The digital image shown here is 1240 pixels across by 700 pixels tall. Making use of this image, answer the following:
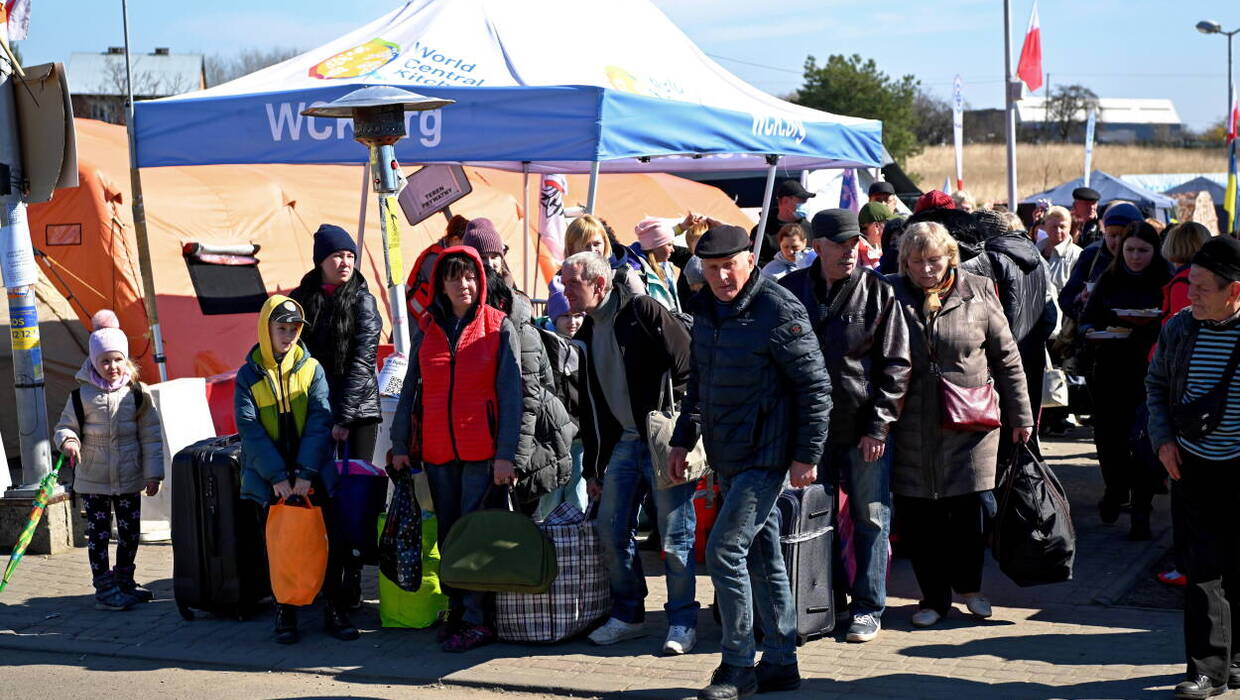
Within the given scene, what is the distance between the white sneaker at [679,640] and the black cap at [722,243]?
1.67 meters

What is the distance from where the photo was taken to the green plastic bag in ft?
20.1

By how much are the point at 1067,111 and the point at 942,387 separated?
92.0 m

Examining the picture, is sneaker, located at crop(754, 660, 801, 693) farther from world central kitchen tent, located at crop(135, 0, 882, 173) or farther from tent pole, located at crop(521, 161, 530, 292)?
tent pole, located at crop(521, 161, 530, 292)

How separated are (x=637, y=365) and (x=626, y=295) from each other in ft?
1.10

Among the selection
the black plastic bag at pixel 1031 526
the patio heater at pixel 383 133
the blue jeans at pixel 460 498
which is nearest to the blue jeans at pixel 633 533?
the blue jeans at pixel 460 498

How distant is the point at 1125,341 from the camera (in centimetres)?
764

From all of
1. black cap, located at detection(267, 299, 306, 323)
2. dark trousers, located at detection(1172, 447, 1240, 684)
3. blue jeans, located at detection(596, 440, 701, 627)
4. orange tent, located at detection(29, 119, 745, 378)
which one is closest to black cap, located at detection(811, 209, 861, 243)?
blue jeans, located at detection(596, 440, 701, 627)

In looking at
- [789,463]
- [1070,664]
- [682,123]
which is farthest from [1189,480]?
[682,123]

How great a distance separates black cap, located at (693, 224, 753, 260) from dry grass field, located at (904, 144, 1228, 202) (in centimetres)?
5807

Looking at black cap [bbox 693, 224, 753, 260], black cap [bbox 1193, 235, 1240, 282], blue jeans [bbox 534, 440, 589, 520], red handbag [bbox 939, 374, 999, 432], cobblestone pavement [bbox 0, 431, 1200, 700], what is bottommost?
cobblestone pavement [bbox 0, 431, 1200, 700]

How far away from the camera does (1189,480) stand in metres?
5.00

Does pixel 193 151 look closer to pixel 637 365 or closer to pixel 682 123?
pixel 682 123

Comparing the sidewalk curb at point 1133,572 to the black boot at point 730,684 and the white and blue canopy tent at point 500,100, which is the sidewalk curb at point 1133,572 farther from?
the white and blue canopy tent at point 500,100

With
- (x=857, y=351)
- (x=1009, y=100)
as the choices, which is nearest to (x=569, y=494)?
(x=857, y=351)
